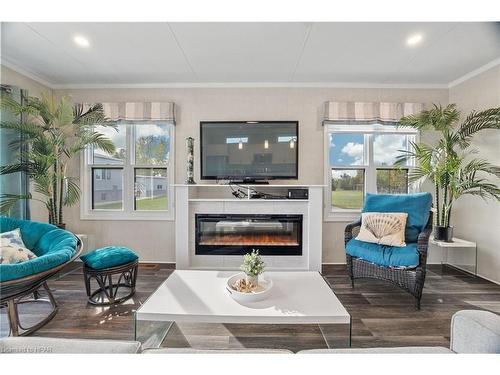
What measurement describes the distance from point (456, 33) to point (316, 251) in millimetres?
2489

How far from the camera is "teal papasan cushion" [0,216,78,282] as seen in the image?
158cm

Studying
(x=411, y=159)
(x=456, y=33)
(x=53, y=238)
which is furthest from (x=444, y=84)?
(x=53, y=238)

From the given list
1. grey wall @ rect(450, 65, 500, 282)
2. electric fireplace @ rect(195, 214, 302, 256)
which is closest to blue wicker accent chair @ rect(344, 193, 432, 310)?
electric fireplace @ rect(195, 214, 302, 256)

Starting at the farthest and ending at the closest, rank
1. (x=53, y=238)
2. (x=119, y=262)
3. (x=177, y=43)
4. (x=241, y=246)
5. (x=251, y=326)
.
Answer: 1. (x=241, y=246)
2. (x=177, y=43)
3. (x=119, y=262)
4. (x=53, y=238)
5. (x=251, y=326)

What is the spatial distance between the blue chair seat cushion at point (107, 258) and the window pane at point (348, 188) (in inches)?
100

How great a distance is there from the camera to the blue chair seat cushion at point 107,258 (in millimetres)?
2115

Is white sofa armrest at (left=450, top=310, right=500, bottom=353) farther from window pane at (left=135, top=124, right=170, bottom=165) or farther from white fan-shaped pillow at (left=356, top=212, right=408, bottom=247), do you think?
window pane at (left=135, top=124, right=170, bottom=165)

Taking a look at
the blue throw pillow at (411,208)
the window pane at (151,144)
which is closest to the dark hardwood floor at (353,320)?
the blue throw pillow at (411,208)

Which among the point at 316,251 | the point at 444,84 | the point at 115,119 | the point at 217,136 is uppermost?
the point at 444,84

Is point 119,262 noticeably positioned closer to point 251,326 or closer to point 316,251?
point 251,326

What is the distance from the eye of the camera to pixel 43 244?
2062 millimetres

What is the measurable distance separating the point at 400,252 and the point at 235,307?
5.41 ft

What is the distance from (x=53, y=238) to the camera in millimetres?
2059

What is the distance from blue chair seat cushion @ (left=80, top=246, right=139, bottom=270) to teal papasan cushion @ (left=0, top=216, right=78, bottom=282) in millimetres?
220
